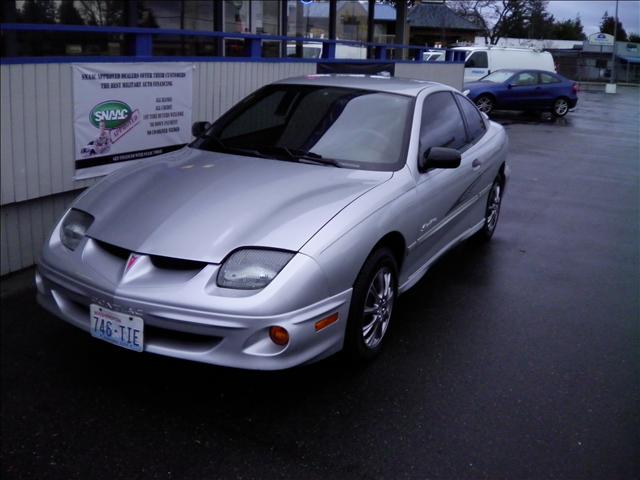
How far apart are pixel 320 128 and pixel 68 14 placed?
599 cm

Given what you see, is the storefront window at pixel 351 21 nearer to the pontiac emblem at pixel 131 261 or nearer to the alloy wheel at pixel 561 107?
the alloy wheel at pixel 561 107

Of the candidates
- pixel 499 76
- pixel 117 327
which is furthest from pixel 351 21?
pixel 117 327

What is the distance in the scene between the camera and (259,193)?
385cm

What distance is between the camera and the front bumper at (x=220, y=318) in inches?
124

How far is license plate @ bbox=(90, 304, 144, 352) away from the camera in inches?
128

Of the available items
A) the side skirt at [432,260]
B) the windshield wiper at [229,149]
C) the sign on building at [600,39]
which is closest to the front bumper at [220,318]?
the side skirt at [432,260]

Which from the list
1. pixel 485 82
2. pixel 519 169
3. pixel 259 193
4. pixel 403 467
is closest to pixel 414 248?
pixel 259 193

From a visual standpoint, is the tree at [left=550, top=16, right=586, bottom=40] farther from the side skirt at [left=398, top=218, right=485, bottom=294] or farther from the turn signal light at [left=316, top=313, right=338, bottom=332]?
the turn signal light at [left=316, top=313, right=338, bottom=332]

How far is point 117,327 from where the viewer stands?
3299mm

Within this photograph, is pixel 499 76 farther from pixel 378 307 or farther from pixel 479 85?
pixel 378 307

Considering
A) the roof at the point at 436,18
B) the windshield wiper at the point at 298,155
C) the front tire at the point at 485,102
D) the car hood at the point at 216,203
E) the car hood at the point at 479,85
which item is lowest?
the car hood at the point at 216,203

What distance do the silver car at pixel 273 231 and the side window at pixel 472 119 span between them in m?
0.56

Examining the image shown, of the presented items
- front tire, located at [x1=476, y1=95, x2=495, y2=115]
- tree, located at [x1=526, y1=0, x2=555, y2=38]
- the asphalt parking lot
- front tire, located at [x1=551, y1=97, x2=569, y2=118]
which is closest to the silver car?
the asphalt parking lot

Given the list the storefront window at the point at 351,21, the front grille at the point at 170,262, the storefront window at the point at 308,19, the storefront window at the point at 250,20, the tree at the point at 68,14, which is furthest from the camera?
the storefront window at the point at 351,21
